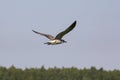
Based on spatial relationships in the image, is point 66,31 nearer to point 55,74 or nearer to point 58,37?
point 58,37

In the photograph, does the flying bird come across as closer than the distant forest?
Yes

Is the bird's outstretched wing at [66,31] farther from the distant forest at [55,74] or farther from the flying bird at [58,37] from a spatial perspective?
the distant forest at [55,74]

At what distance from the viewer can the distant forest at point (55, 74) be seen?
195 feet

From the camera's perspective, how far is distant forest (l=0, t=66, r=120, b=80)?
59.4m

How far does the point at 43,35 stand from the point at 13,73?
12506mm

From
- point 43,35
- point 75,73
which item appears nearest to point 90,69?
point 75,73

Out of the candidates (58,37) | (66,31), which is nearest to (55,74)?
(58,37)

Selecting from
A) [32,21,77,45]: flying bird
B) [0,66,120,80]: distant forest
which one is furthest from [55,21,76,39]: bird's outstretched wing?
[0,66,120,80]: distant forest

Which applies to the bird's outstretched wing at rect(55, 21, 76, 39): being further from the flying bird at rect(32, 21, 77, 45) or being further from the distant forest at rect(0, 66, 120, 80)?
the distant forest at rect(0, 66, 120, 80)

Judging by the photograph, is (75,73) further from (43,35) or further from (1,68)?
(43,35)

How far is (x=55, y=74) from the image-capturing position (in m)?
60.2

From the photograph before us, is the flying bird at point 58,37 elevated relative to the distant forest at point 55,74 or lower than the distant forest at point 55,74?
lower

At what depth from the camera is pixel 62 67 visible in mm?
60969

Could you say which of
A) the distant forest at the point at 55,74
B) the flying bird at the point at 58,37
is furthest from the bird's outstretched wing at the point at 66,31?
the distant forest at the point at 55,74
